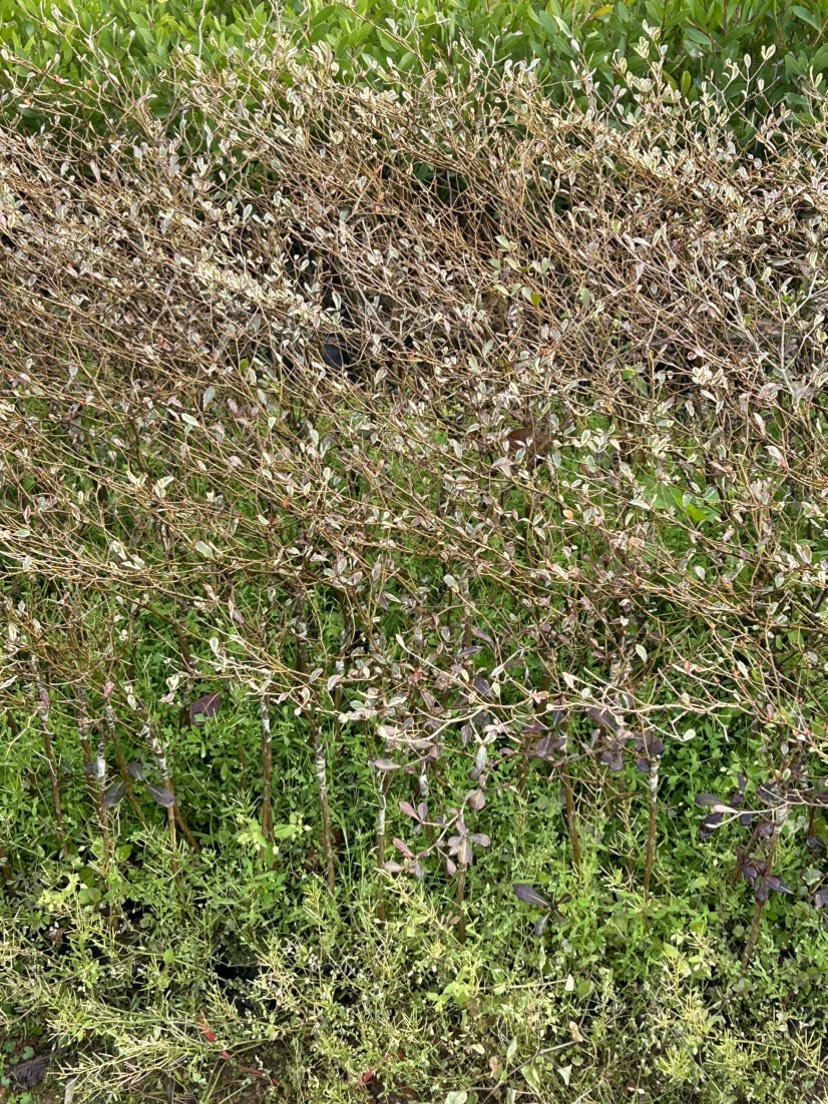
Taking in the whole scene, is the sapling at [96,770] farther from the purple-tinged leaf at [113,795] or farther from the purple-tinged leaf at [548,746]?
the purple-tinged leaf at [548,746]

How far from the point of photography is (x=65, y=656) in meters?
2.77

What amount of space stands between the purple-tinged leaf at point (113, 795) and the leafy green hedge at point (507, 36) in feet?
9.29

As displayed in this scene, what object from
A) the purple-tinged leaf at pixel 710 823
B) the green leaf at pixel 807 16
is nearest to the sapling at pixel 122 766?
the purple-tinged leaf at pixel 710 823

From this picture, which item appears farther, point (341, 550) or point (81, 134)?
point (81, 134)

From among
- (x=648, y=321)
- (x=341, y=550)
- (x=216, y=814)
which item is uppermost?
(x=648, y=321)

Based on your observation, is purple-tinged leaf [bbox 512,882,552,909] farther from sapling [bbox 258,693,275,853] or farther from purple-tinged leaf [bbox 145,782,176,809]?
purple-tinged leaf [bbox 145,782,176,809]

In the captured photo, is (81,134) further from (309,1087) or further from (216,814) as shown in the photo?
(309,1087)

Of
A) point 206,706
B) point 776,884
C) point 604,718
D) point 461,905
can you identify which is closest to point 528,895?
point 461,905

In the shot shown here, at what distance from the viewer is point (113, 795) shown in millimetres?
2764

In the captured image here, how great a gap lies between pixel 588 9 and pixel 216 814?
3.52 m

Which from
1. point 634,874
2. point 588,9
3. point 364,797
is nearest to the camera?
point 634,874

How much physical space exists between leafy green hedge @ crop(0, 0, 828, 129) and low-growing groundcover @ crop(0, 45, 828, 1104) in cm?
93

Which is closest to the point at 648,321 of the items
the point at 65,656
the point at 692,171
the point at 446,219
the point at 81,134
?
the point at 692,171

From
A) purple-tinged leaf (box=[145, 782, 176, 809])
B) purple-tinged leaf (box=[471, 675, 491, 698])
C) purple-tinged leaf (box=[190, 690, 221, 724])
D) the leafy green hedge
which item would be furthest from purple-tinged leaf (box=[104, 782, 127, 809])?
the leafy green hedge
